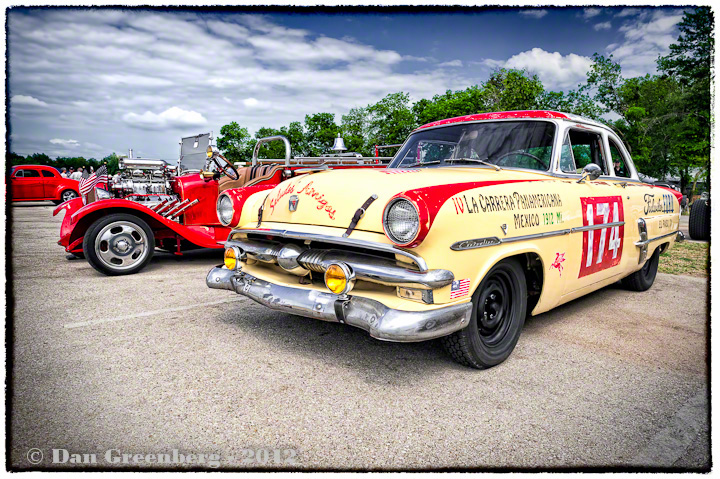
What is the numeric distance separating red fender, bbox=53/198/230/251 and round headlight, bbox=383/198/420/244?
12.7ft

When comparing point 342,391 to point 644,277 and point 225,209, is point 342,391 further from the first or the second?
point 644,277

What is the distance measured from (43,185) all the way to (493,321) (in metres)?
21.7

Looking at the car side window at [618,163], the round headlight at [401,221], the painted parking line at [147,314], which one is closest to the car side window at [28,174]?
the painted parking line at [147,314]

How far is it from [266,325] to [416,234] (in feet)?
5.82

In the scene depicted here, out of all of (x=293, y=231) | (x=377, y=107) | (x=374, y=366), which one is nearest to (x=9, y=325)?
(x=293, y=231)

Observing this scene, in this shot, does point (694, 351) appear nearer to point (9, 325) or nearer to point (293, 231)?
point (293, 231)

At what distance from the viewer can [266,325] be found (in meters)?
3.66

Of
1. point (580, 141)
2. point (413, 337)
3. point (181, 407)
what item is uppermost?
point (580, 141)

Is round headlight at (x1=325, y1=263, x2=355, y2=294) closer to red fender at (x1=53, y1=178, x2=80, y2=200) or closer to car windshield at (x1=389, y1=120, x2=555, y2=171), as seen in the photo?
car windshield at (x1=389, y1=120, x2=555, y2=171)

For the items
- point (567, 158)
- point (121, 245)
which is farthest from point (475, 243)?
point (121, 245)

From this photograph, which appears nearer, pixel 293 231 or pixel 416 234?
pixel 416 234

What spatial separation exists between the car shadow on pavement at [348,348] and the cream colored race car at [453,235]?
282mm

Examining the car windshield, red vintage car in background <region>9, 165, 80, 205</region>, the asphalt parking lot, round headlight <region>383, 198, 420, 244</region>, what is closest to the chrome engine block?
the asphalt parking lot

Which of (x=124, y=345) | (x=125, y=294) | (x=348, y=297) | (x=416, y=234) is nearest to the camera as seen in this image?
(x=416, y=234)
